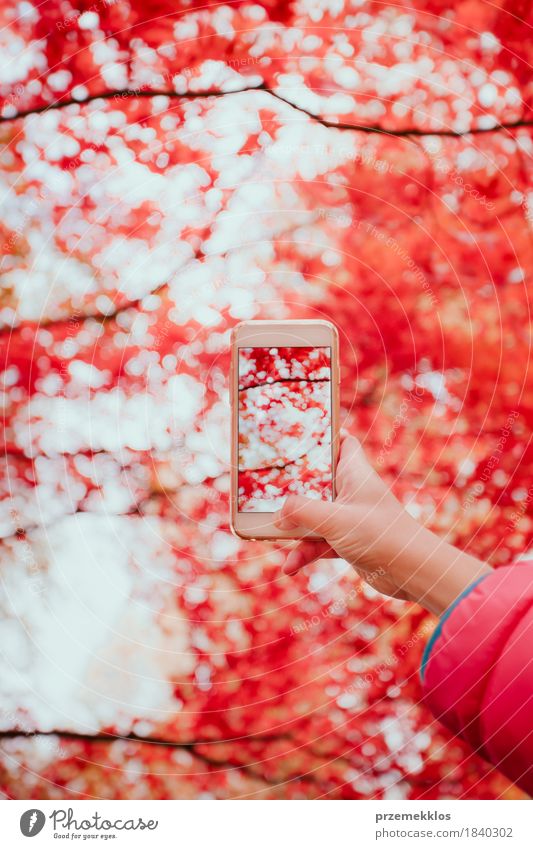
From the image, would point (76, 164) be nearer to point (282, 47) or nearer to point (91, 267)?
point (91, 267)

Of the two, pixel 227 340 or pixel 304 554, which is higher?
pixel 227 340

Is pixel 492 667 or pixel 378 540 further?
pixel 378 540

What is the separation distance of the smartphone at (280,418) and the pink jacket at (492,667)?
20cm

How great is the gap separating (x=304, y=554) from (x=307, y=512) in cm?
7

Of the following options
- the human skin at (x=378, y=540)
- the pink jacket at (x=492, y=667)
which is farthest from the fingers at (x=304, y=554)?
the pink jacket at (x=492, y=667)

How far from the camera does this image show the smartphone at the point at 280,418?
26.0 inches

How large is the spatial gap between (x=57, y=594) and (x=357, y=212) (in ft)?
1.78

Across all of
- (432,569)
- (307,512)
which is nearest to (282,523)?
(307,512)

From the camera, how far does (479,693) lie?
49 centimetres

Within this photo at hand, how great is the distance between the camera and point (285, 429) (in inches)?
26.1

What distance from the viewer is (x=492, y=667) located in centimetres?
49

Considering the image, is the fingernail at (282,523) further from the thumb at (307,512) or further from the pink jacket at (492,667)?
the pink jacket at (492,667)

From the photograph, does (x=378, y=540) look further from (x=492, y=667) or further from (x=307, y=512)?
(x=492, y=667)
